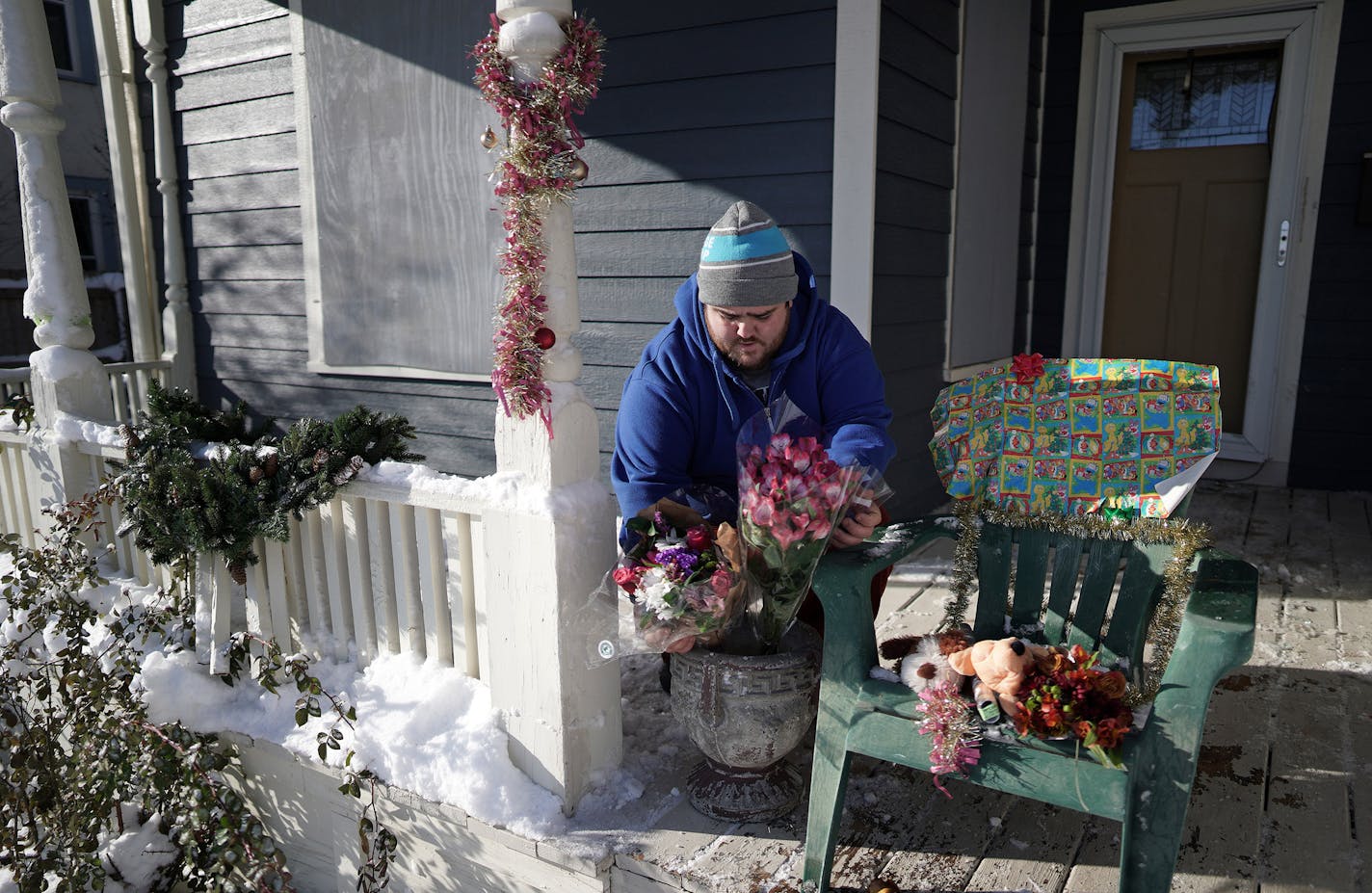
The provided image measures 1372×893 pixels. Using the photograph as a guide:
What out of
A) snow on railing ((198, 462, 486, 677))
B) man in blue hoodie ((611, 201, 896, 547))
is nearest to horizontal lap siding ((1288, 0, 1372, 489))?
man in blue hoodie ((611, 201, 896, 547))

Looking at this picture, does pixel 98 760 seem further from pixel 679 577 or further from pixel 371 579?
pixel 679 577

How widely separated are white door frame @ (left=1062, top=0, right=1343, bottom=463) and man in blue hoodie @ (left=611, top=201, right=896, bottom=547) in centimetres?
316

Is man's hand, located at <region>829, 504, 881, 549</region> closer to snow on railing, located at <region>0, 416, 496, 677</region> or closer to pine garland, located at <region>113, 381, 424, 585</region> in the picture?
snow on railing, located at <region>0, 416, 496, 677</region>

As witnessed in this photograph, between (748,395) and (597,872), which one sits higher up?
(748,395)

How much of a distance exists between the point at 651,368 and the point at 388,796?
44.6 inches

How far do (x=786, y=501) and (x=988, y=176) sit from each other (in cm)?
314

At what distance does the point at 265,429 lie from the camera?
8.34 ft

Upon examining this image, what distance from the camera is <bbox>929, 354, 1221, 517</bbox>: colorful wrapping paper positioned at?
1926mm

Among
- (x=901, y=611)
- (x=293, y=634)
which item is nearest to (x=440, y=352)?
(x=293, y=634)

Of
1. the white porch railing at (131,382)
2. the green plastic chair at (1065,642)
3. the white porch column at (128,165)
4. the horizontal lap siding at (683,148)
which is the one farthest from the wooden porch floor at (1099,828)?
the white porch column at (128,165)

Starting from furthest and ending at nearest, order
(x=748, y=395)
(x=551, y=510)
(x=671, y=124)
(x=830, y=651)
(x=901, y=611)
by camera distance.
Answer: (x=671, y=124), (x=901, y=611), (x=748, y=395), (x=551, y=510), (x=830, y=651)

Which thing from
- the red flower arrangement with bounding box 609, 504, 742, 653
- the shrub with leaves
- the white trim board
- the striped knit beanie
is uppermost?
the white trim board

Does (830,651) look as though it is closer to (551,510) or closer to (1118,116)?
(551,510)

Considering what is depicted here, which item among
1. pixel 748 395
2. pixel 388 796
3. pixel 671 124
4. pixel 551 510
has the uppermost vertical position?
pixel 671 124
